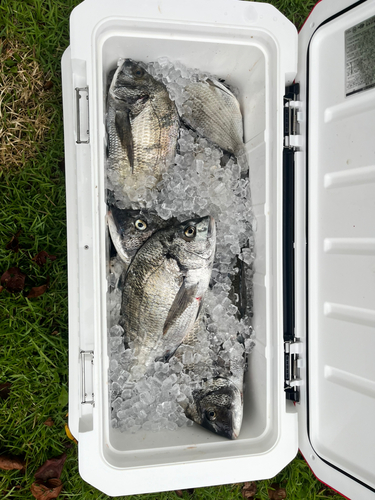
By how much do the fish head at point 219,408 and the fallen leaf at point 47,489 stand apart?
91 cm

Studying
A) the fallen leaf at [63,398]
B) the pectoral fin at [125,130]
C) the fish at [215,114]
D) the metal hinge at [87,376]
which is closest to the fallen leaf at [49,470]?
the fallen leaf at [63,398]

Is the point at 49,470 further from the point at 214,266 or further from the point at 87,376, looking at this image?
the point at 214,266

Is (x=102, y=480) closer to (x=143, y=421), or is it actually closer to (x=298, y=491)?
(x=143, y=421)

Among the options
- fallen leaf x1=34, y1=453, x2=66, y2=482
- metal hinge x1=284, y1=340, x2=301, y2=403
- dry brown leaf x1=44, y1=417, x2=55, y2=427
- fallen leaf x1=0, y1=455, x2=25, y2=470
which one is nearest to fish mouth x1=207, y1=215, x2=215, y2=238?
metal hinge x1=284, y1=340, x2=301, y2=403

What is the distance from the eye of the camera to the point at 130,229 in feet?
4.74

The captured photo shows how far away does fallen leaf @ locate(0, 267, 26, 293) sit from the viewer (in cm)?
180

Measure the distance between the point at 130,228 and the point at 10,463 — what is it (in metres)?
1.41

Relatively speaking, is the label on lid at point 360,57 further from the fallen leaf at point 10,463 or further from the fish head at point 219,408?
the fallen leaf at point 10,463

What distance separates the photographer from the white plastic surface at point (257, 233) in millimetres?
1229

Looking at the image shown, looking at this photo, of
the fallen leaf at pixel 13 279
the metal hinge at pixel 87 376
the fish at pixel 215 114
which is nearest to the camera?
the metal hinge at pixel 87 376

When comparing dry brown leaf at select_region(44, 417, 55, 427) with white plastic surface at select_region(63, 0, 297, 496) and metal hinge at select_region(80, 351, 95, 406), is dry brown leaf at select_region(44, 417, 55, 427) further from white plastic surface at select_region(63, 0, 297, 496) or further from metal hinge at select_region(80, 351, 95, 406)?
metal hinge at select_region(80, 351, 95, 406)

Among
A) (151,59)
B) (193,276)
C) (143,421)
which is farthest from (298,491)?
(151,59)

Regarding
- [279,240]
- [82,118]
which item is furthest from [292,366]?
[82,118]

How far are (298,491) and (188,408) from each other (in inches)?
40.7
